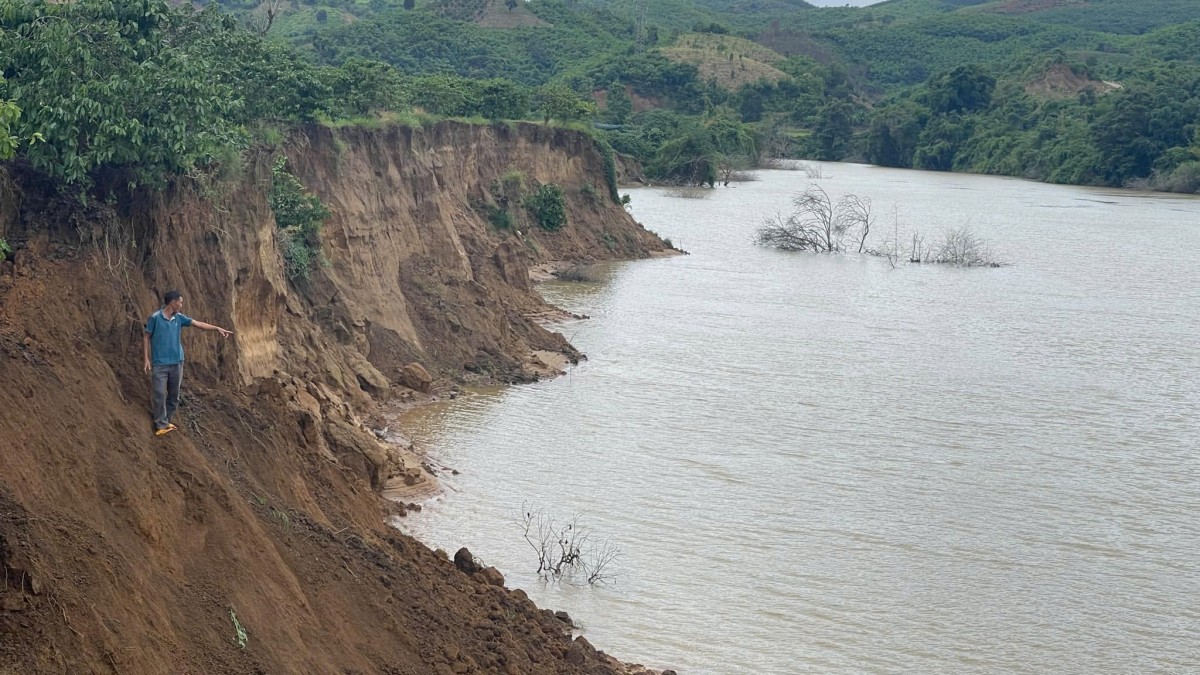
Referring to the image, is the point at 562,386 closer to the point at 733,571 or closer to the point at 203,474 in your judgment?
the point at 733,571

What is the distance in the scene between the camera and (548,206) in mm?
40188

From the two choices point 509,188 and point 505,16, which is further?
point 505,16

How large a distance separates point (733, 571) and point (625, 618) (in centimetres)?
179

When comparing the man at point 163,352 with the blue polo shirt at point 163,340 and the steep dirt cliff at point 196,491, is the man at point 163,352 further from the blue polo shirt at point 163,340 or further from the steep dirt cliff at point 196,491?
the steep dirt cliff at point 196,491

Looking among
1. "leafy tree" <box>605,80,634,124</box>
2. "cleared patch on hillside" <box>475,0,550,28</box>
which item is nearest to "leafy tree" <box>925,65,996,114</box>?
"leafy tree" <box>605,80,634,124</box>

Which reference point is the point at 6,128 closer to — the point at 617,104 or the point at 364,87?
the point at 364,87

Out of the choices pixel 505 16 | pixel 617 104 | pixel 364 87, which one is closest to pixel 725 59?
pixel 505 16

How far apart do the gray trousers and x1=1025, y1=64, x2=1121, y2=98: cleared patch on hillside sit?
99.2 metres

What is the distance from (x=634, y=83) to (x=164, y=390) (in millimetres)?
95474

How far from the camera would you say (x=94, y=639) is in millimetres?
6879

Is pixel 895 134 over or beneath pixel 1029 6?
beneath

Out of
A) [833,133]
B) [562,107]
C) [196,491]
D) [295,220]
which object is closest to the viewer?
[196,491]

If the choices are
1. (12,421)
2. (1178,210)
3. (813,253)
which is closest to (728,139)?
(1178,210)

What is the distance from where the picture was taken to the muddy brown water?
12984 millimetres
